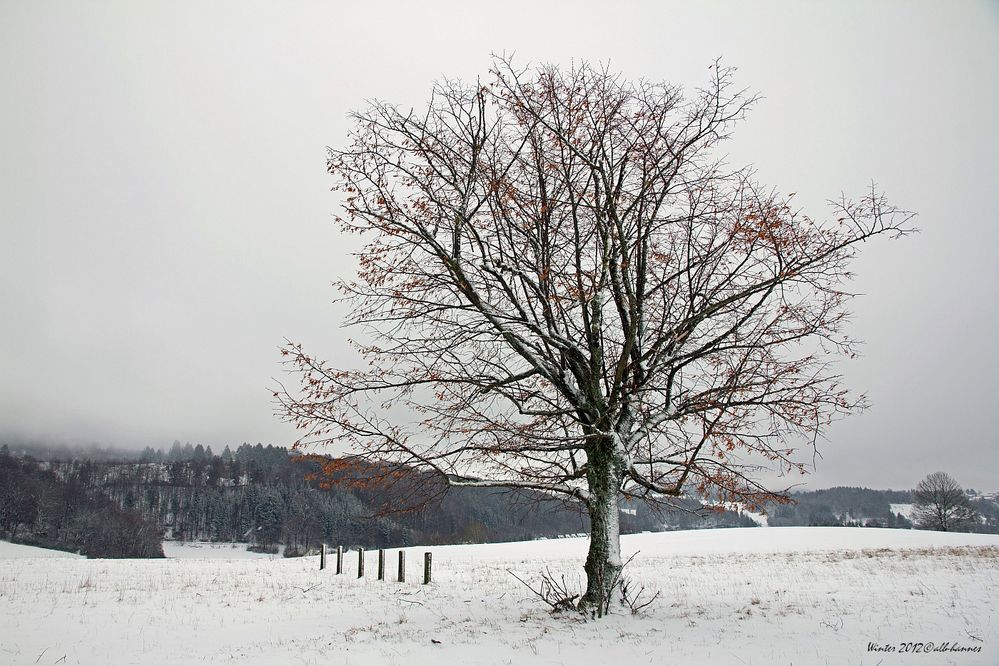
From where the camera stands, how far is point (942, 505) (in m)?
61.5

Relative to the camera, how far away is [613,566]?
27.6 ft

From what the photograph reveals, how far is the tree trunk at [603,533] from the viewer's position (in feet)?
27.4

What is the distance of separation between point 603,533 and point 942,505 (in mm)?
73976

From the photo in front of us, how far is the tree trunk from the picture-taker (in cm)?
836

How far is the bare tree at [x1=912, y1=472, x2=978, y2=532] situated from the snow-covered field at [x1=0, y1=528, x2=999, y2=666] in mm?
59205

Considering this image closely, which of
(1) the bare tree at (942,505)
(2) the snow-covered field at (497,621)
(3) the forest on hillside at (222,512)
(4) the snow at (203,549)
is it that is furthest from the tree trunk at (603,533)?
(4) the snow at (203,549)

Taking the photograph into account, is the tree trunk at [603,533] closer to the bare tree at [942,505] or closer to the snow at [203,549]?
the bare tree at [942,505]

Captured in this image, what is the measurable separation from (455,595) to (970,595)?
10.2 metres

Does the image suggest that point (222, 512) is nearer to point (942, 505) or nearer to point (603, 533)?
point (942, 505)

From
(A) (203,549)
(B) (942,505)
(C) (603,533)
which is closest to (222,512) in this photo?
(A) (203,549)

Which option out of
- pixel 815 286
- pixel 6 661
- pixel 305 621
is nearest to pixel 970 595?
pixel 815 286

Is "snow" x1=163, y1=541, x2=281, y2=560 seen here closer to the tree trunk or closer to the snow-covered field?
the snow-covered field

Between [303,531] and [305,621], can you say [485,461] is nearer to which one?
[305,621]

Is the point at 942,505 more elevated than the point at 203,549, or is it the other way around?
the point at 942,505
